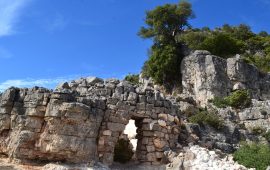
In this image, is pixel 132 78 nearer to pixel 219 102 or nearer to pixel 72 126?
pixel 219 102

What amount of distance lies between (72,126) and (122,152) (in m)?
2.74

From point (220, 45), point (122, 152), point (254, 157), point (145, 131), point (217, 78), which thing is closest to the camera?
point (254, 157)

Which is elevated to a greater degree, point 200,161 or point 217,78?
point 217,78

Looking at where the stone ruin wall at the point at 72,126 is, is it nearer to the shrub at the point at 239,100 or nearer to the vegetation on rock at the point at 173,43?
the shrub at the point at 239,100

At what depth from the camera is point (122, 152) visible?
1439 cm

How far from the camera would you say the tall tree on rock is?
2992 centimetres


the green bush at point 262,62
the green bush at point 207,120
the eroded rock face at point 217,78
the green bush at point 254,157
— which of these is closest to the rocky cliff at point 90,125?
the green bush at point 254,157

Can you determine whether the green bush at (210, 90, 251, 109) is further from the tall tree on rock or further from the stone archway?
the stone archway

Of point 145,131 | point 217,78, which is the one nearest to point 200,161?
point 145,131

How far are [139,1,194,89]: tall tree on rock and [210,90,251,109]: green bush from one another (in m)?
5.88

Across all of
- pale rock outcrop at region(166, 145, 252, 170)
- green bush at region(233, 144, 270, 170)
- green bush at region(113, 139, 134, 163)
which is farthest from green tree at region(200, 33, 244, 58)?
pale rock outcrop at region(166, 145, 252, 170)

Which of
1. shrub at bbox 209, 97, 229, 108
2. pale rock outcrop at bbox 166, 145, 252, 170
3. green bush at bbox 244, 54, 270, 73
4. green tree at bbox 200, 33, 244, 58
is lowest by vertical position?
pale rock outcrop at bbox 166, 145, 252, 170

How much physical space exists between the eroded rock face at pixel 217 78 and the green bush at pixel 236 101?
3.98 ft

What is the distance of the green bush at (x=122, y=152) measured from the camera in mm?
14328
